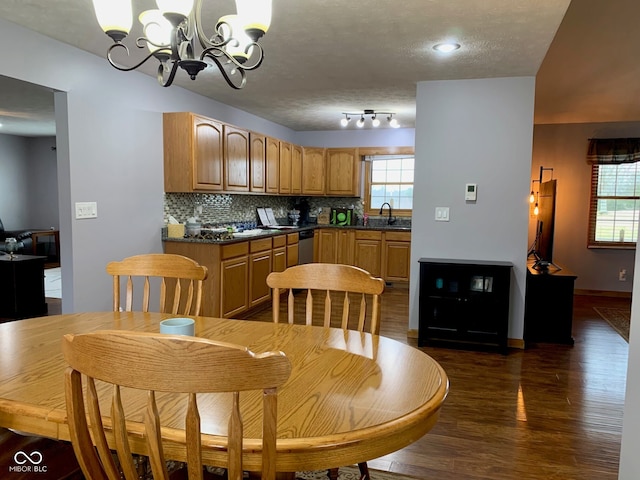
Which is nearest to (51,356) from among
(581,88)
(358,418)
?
(358,418)

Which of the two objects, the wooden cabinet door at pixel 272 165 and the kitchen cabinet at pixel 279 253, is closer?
the kitchen cabinet at pixel 279 253

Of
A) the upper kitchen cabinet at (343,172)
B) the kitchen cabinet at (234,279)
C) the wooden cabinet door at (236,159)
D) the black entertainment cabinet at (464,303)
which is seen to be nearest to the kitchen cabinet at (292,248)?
the wooden cabinet door at (236,159)

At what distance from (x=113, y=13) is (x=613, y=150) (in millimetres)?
6335

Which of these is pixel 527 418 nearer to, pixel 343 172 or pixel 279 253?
pixel 279 253

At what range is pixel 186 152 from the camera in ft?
13.4

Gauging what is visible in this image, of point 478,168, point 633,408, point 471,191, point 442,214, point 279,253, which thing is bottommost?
point 633,408

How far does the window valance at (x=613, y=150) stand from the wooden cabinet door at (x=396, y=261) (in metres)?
2.76

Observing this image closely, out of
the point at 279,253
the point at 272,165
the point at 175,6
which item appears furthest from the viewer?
the point at 272,165

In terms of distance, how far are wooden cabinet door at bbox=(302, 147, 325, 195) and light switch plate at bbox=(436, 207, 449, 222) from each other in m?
3.02

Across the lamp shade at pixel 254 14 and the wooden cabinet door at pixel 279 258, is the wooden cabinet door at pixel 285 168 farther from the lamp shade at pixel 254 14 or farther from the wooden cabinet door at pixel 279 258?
the lamp shade at pixel 254 14

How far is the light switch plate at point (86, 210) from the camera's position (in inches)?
129

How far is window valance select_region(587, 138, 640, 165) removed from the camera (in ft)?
19.4

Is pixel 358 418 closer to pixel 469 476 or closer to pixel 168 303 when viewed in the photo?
pixel 469 476

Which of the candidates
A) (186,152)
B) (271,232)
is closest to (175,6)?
(186,152)
